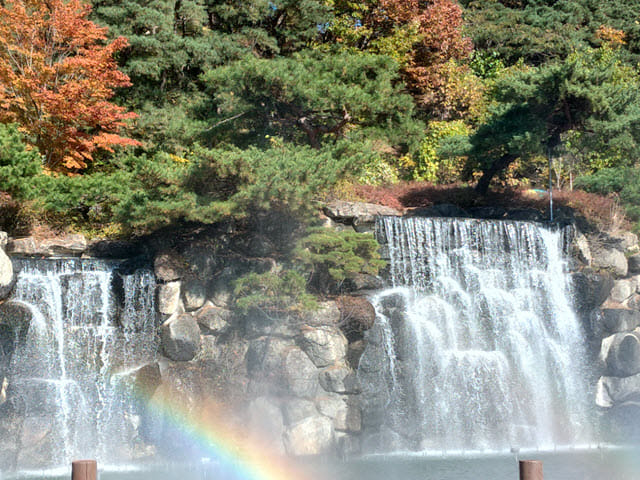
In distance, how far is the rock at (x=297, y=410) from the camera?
11773 millimetres

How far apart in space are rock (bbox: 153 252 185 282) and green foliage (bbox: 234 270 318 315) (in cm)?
114

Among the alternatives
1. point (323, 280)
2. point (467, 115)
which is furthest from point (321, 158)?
point (467, 115)

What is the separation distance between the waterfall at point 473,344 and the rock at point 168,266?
3.70m

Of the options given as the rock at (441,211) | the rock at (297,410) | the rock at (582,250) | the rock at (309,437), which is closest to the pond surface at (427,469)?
the rock at (309,437)

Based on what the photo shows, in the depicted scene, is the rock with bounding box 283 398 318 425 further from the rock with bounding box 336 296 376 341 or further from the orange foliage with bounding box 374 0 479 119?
the orange foliage with bounding box 374 0 479 119

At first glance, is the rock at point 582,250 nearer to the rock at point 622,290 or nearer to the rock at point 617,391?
the rock at point 622,290

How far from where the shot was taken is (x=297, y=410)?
11797mm

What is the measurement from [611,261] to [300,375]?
7780 millimetres

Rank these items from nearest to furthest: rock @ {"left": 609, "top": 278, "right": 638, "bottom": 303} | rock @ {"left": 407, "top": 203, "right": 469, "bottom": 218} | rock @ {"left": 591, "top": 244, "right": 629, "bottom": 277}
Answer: rock @ {"left": 609, "top": 278, "right": 638, "bottom": 303} < rock @ {"left": 591, "top": 244, "right": 629, "bottom": 277} < rock @ {"left": 407, "top": 203, "right": 469, "bottom": 218}

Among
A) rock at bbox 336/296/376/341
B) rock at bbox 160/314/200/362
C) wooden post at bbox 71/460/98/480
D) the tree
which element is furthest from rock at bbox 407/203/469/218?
wooden post at bbox 71/460/98/480

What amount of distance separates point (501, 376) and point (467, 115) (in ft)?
39.8

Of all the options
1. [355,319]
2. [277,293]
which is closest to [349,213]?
[355,319]

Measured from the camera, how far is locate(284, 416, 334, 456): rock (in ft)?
38.0

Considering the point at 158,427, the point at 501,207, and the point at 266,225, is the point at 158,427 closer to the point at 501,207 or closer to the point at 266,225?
the point at 266,225
